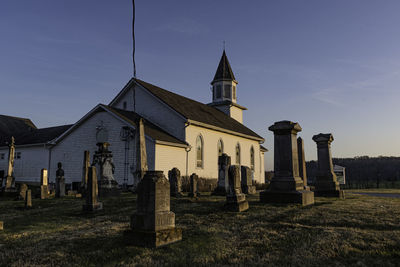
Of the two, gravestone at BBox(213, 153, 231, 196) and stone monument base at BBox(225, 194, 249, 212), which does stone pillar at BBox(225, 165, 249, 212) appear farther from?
gravestone at BBox(213, 153, 231, 196)

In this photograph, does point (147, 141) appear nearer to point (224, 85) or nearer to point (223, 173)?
point (223, 173)

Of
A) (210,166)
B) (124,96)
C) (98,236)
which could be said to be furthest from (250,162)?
(98,236)

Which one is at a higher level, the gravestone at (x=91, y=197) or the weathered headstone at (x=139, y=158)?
the weathered headstone at (x=139, y=158)

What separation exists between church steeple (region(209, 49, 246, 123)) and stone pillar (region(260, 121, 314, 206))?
22.7m

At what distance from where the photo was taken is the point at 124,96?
26.9 metres

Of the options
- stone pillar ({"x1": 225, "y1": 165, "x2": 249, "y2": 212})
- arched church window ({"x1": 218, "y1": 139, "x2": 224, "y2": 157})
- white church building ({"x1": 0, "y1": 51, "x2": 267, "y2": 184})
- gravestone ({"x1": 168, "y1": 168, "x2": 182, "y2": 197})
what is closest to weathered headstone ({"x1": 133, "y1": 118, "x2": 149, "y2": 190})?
white church building ({"x1": 0, "y1": 51, "x2": 267, "y2": 184})

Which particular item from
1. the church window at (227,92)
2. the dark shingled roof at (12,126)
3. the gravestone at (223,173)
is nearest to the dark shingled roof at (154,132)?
the gravestone at (223,173)

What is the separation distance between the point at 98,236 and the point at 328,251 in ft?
15.0

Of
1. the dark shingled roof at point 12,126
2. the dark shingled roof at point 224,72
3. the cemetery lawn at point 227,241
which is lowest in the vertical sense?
the cemetery lawn at point 227,241

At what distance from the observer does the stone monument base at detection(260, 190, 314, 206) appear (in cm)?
1041

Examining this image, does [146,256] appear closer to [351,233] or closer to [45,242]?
[45,242]

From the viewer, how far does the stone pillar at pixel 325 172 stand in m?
14.3

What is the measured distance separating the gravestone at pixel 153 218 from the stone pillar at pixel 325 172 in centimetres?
1112

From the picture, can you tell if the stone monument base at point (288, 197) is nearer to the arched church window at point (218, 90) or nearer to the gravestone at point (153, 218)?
the gravestone at point (153, 218)
